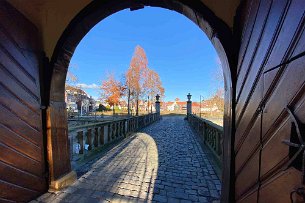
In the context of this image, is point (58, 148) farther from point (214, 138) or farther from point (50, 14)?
point (214, 138)

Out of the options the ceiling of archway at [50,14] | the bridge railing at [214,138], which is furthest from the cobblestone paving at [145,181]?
the ceiling of archway at [50,14]

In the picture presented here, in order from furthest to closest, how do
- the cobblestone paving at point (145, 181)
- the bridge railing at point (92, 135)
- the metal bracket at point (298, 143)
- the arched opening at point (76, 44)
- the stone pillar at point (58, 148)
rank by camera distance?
1. the bridge railing at point (92, 135)
2. the stone pillar at point (58, 148)
3. the cobblestone paving at point (145, 181)
4. the arched opening at point (76, 44)
5. the metal bracket at point (298, 143)

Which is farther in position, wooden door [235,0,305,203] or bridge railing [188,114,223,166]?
bridge railing [188,114,223,166]

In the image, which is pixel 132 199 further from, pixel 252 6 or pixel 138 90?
pixel 138 90

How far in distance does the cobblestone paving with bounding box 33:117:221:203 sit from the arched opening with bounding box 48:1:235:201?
543 millimetres

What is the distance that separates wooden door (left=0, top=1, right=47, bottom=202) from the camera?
7.48 ft

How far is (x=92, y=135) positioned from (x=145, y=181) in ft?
7.68

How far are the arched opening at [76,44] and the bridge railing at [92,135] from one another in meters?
1.02

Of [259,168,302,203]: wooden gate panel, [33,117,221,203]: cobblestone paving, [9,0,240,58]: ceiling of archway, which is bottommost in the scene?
[33,117,221,203]: cobblestone paving

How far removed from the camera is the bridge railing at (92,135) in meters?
4.47

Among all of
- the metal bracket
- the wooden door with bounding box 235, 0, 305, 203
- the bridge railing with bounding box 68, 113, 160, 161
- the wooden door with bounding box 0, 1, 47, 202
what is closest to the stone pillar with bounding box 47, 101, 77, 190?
the wooden door with bounding box 0, 1, 47, 202

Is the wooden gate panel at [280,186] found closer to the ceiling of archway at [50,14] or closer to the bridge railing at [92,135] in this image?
the ceiling of archway at [50,14]

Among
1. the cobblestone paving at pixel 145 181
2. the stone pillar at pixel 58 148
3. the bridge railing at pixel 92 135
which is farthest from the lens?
the bridge railing at pixel 92 135

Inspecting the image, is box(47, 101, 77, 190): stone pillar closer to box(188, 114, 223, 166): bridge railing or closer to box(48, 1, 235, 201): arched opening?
box(48, 1, 235, 201): arched opening
